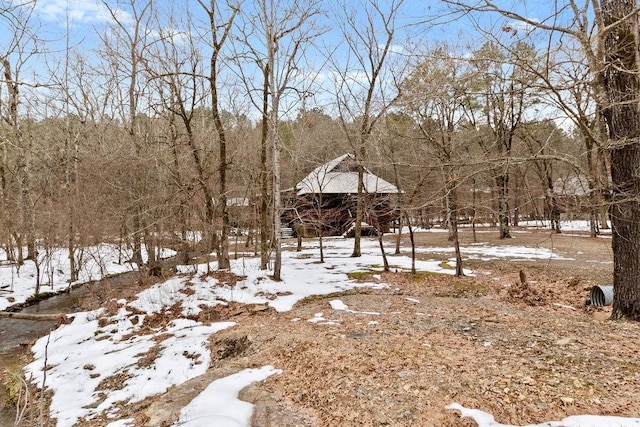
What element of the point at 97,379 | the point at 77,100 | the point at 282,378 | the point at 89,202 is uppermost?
the point at 77,100

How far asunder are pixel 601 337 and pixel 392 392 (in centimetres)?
292

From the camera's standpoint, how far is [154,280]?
10.8 meters

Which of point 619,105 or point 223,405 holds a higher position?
point 619,105

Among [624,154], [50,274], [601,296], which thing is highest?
[624,154]

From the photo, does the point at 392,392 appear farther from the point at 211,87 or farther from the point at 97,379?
the point at 211,87

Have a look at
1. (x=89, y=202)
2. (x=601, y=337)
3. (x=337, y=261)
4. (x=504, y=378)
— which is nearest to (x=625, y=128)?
(x=601, y=337)

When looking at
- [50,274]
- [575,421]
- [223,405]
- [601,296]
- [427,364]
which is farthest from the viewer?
[50,274]

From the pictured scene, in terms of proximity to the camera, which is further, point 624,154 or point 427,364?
point 624,154

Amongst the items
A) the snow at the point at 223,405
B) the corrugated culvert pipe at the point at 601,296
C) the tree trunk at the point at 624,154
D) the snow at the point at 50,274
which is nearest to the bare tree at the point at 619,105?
the tree trunk at the point at 624,154

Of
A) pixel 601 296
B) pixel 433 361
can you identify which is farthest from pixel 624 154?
pixel 433 361

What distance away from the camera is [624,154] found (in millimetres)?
5199

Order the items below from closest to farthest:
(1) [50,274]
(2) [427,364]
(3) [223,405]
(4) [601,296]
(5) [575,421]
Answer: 1. (5) [575,421]
2. (3) [223,405]
3. (2) [427,364]
4. (4) [601,296]
5. (1) [50,274]

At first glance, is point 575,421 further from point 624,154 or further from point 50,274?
point 50,274

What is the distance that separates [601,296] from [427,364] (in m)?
5.20
